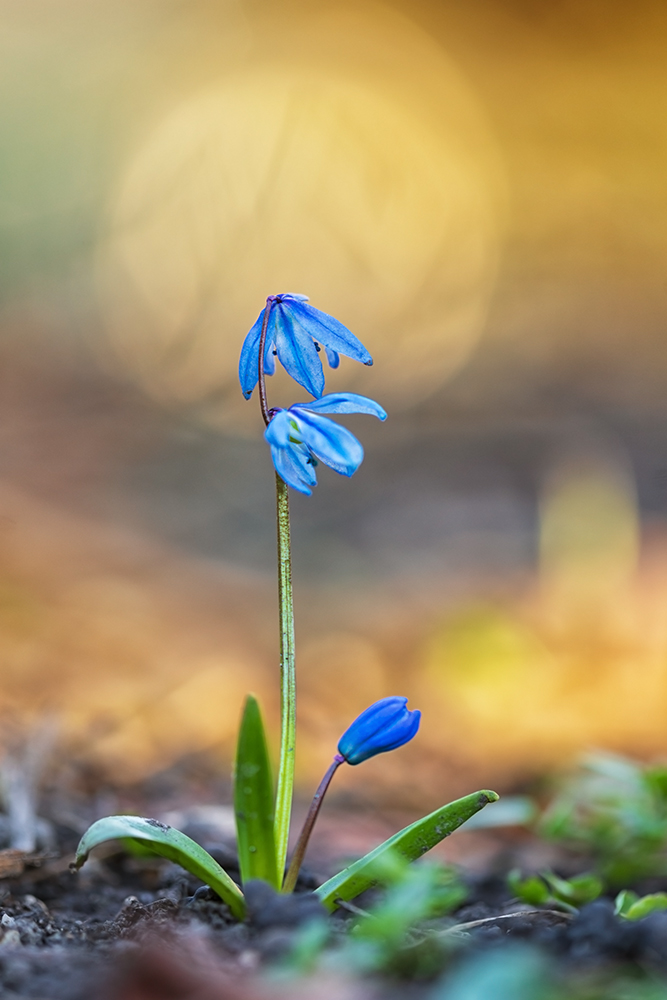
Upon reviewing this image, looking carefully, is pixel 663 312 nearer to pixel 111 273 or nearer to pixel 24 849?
pixel 111 273

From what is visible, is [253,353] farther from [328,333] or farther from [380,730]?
[380,730]

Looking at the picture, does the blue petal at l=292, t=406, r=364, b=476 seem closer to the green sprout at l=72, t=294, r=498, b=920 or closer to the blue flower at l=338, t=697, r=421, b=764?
the green sprout at l=72, t=294, r=498, b=920

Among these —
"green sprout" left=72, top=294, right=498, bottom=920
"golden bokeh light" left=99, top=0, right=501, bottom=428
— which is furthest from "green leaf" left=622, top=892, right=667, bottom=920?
"golden bokeh light" left=99, top=0, right=501, bottom=428

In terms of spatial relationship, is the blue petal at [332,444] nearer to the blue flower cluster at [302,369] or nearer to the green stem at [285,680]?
the blue flower cluster at [302,369]

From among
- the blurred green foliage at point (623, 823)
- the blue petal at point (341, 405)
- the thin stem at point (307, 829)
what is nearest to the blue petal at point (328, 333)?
the blue petal at point (341, 405)

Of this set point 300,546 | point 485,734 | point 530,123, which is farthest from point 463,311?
point 485,734
